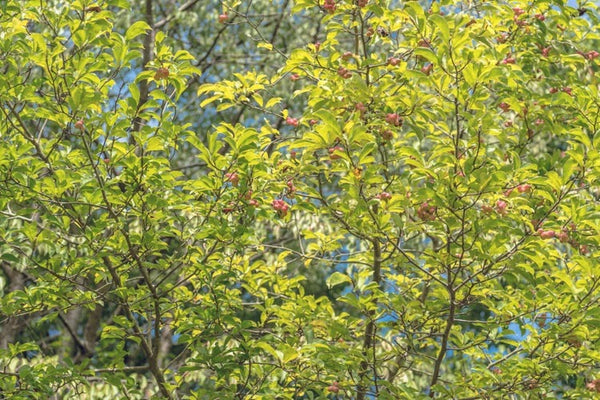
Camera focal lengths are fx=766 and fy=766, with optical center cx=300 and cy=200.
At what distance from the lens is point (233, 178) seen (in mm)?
3111

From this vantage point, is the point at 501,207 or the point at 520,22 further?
the point at 520,22

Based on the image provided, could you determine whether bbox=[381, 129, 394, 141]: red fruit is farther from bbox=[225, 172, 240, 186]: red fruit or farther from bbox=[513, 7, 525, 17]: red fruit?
bbox=[513, 7, 525, 17]: red fruit

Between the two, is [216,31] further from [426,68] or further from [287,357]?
[287,357]

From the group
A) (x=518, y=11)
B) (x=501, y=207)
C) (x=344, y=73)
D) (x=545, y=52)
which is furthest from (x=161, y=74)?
(x=545, y=52)

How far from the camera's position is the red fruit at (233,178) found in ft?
10.2

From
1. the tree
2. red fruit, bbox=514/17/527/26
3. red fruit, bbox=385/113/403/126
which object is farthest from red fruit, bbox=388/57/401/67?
red fruit, bbox=514/17/527/26

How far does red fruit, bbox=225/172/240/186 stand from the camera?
3.11m

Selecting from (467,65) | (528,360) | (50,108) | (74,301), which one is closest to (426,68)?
(467,65)

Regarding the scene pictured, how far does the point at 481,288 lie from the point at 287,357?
3.31 ft

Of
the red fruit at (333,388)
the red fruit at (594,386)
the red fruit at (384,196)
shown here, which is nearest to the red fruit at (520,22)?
the red fruit at (384,196)

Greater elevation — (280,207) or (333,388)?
(280,207)

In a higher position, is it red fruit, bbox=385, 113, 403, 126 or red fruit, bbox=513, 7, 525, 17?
red fruit, bbox=513, 7, 525, 17

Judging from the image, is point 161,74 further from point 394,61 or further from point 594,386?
point 594,386

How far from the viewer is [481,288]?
3.55m
